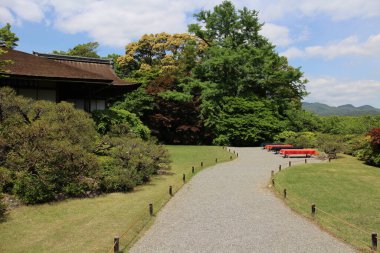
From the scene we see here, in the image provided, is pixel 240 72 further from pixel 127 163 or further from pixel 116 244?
pixel 116 244

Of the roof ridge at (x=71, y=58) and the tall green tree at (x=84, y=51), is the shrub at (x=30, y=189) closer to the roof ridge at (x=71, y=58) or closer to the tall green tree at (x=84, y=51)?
the roof ridge at (x=71, y=58)

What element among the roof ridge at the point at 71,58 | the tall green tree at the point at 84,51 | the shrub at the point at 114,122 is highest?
the tall green tree at the point at 84,51

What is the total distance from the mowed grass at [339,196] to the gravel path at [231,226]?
0.63 meters

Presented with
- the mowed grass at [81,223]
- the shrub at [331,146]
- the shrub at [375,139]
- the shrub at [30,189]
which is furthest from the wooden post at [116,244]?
the shrub at [331,146]

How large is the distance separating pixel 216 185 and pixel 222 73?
88.8 ft

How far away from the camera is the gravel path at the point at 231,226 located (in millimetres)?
8258

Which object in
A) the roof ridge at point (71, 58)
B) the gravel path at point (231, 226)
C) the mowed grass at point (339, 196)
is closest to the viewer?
the gravel path at point (231, 226)

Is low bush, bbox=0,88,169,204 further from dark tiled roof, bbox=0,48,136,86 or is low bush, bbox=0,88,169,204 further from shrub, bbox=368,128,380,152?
shrub, bbox=368,128,380,152

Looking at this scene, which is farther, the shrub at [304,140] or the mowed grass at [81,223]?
the shrub at [304,140]

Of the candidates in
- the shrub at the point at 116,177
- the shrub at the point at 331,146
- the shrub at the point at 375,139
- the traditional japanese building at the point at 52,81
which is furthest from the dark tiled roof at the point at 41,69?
the shrub at the point at 375,139

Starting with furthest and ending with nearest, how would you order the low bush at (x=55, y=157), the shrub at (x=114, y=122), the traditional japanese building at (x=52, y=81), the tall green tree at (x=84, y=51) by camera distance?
the tall green tree at (x=84, y=51), the shrub at (x=114, y=122), the traditional japanese building at (x=52, y=81), the low bush at (x=55, y=157)

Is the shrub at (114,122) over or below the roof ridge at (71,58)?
below

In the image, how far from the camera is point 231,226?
9.82m

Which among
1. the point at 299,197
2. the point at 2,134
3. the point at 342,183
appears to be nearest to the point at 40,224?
the point at 2,134
